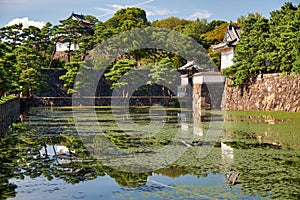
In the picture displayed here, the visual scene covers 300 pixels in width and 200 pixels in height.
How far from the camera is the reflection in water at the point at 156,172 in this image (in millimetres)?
6281

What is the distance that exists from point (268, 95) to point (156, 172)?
17.2 meters

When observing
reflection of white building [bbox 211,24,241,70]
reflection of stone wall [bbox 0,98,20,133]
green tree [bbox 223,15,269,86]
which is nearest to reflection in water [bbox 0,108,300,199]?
reflection of stone wall [bbox 0,98,20,133]

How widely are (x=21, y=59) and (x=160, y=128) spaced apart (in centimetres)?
1937

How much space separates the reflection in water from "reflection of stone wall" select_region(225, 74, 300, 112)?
31.2ft

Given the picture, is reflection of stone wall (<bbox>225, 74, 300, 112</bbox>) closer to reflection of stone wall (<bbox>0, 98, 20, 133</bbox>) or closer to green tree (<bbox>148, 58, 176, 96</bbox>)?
green tree (<bbox>148, 58, 176, 96</bbox>)

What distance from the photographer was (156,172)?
304 inches

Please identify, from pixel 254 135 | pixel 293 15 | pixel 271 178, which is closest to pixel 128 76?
pixel 293 15

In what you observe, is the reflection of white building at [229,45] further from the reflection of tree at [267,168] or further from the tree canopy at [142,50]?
the reflection of tree at [267,168]

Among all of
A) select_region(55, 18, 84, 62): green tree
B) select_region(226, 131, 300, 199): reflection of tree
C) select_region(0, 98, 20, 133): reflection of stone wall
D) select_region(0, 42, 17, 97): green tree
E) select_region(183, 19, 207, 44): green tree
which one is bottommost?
select_region(226, 131, 300, 199): reflection of tree

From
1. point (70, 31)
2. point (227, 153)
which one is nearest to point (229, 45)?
point (70, 31)

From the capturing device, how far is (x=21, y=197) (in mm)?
6000

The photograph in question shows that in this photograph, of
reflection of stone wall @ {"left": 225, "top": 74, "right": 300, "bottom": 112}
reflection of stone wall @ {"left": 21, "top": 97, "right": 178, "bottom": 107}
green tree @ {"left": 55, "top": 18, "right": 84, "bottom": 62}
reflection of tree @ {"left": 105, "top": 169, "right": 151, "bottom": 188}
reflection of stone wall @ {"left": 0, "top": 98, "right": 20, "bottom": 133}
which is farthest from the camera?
green tree @ {"left": 55, "top": 18, "right": 84, "bottom": 62}

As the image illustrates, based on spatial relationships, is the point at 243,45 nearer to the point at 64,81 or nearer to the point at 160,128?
the point at 160,128

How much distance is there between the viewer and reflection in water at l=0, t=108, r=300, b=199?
20.6 ft
